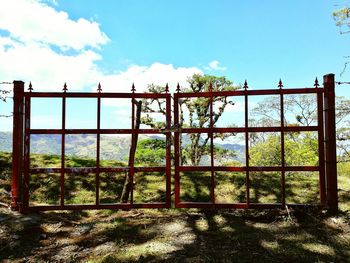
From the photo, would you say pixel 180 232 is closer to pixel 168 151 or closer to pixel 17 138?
pixel 168 151

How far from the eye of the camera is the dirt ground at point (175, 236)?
14.3ft

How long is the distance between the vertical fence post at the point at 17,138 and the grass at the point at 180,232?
0.50 metres

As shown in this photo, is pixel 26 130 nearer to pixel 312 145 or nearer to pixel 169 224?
pixel 169 224

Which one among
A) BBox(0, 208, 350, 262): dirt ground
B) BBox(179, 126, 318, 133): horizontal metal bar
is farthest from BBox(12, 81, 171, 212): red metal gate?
BBox(179, 126, 318, 133): horizontal metal bar

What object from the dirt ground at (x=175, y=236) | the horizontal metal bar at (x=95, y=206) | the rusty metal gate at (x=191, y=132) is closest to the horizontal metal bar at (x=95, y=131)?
the rusty metal gate at (x=191, y=132)

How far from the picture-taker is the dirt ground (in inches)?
172

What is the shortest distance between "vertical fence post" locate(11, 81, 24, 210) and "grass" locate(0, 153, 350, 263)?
19.5 inches

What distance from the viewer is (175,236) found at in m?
5.09

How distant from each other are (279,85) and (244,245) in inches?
124

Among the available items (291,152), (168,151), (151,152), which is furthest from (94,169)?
(151,152)

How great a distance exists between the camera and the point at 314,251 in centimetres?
448

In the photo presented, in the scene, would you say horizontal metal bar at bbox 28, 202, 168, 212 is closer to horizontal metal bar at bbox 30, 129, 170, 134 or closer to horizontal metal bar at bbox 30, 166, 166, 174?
horizontal metal bar at bbox 30, 166, 166, 174

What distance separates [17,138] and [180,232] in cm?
387

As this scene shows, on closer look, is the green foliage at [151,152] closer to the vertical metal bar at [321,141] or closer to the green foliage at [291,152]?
the green foliage at [291,152]
